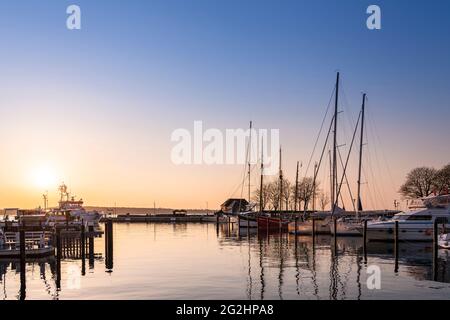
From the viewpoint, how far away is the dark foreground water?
27.7 metres

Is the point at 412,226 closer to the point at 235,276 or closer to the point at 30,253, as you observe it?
the point at 235,276

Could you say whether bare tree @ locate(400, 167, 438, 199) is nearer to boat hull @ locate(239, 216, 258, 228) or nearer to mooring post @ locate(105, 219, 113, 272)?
boat hull @ locate(239, 216, 258, 228)

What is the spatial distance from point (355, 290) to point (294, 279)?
453cm

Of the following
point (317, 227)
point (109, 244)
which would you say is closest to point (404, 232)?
point (317, 227)

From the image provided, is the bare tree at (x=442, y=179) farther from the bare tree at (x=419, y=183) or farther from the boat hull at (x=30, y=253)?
the boat hull at (x=30, y=253)

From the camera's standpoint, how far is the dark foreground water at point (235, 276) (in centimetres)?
2766

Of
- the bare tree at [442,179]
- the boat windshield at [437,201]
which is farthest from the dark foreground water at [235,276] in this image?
the bare tree at [442,179]

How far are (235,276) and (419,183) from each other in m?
97.8

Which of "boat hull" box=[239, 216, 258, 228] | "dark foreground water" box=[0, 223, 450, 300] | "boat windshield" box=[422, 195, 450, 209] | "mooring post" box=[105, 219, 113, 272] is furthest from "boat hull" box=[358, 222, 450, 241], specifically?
"boat hull" box=[239, 216, 258, 228]

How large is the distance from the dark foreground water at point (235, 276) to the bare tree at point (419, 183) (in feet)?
244
